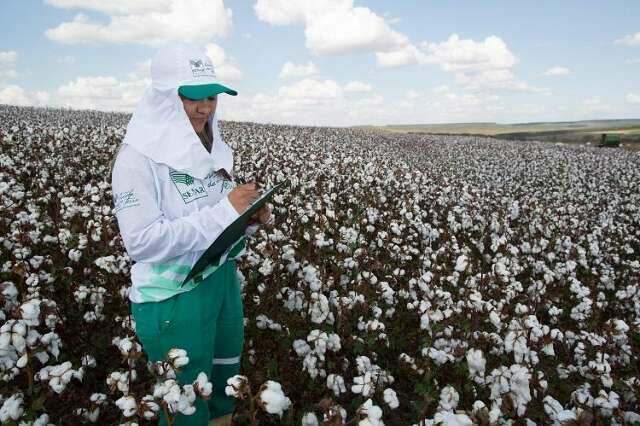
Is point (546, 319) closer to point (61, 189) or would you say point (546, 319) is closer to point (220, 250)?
point (220, 250)

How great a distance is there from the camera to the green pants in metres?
2.73

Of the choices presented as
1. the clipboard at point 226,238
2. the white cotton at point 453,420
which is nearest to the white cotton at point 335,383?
the white cotton at point 453,420

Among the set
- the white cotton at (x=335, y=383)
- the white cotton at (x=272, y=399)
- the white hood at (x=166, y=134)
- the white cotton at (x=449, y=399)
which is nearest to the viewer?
the white cotton at (x=272, y=399)

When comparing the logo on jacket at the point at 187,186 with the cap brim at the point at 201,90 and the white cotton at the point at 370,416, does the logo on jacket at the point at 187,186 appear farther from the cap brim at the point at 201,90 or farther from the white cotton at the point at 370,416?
the white cotton at the point at 370,416

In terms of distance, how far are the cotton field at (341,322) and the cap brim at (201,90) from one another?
1375 millimetres

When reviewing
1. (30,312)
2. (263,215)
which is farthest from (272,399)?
(30,312)

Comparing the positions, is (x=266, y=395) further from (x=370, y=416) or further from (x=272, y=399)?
(x=370, y=416)

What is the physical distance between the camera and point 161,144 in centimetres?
255

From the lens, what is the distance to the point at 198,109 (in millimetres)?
2713

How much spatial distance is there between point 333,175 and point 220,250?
36.4ft

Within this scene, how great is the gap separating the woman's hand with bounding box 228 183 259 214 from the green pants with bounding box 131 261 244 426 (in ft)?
1.95

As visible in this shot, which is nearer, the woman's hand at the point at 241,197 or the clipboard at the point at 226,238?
the clipboard at the point at 226,238

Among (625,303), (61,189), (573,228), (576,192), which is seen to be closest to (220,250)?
(625,303)

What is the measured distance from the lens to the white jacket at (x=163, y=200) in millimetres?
2453
